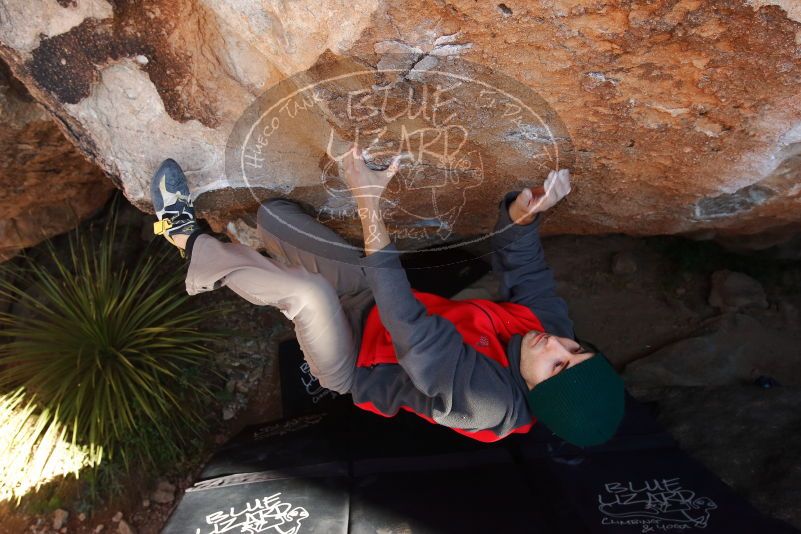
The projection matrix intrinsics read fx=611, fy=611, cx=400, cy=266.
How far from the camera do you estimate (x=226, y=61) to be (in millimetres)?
1666

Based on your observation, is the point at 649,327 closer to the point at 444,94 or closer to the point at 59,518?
the point at 444,94

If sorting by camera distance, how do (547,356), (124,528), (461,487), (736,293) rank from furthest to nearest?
1. (736,293)
2. (124,528)
3. (461,487)
4. (547,356)

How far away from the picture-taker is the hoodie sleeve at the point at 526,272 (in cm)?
186

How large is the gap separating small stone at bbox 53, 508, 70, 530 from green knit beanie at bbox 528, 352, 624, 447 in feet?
6.83

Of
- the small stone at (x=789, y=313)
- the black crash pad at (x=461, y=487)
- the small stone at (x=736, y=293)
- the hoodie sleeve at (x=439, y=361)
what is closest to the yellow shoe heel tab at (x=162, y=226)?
the hoodie sleeve at (x=439, y=361)

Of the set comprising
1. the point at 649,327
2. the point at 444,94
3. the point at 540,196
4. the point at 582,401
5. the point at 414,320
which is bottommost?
the point at 649,327

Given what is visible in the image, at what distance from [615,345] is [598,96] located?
5.79ft

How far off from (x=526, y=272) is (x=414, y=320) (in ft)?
1.75

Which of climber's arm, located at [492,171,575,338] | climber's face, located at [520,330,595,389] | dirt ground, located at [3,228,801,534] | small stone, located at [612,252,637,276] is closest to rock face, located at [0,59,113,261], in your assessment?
dirt ground, located at [3,228,801,534]

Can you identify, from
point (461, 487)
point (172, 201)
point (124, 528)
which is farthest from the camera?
point (124, 528)

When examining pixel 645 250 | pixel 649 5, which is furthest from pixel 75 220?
pixel 645 250

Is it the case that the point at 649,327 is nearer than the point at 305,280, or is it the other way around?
the point at 305,280

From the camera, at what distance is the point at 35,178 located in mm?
2404

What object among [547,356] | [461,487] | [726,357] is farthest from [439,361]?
[726,357]
